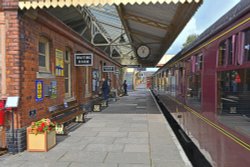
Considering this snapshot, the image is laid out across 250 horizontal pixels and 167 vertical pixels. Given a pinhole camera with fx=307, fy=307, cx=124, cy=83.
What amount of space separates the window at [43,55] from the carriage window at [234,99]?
4958 mm

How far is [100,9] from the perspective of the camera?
16.2 m

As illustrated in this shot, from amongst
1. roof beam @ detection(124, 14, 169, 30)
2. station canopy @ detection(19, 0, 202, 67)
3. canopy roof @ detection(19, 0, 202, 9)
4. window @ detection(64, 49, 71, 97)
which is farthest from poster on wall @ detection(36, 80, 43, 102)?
roof beam @ detection(124, 14, 169, 30)

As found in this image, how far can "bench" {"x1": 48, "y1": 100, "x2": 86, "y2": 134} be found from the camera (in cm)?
816

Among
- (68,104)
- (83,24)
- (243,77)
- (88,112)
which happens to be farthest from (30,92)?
(83,24)

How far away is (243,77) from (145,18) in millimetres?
8104

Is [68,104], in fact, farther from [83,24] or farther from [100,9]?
[83,24]

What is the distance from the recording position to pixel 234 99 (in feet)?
13.3

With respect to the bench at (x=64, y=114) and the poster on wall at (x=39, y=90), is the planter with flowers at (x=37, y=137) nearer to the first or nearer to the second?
the poster on wall at (x=39, y=90)

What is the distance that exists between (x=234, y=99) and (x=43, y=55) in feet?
18.4

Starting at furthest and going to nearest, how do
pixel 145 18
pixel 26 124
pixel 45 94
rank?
pixel 145 18 < pixel 45 94 < pixel 26 124

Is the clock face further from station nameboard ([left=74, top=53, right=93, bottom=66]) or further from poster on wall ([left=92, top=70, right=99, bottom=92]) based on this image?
station nameboard ([left=74, top=53, right=93, bottom=66])

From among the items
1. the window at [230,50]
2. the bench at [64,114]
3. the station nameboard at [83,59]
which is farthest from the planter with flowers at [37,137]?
the station nameboard at [83,59]

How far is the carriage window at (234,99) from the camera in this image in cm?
361

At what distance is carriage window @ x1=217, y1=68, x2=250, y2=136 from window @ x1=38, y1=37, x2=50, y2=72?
195 inches
